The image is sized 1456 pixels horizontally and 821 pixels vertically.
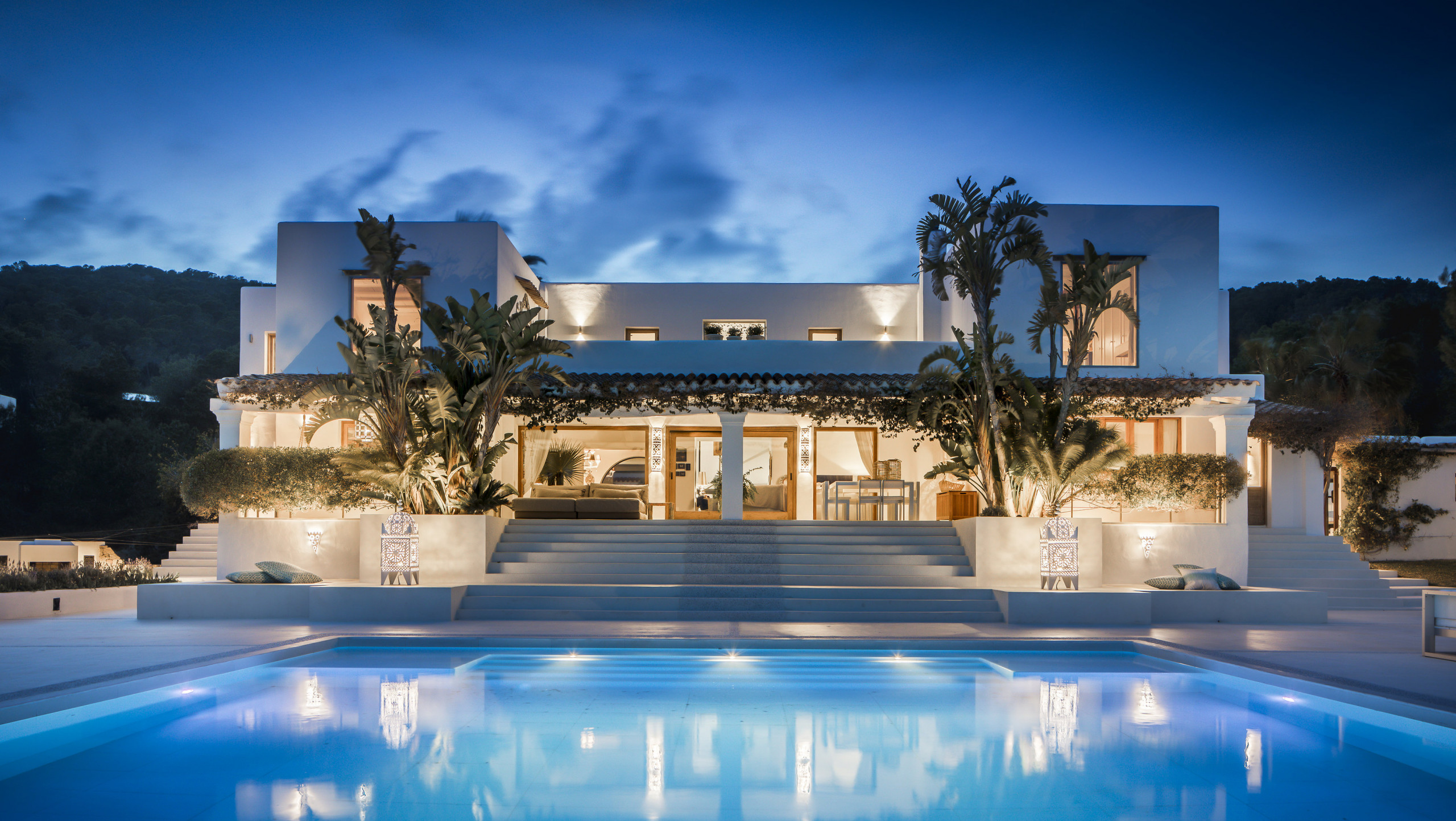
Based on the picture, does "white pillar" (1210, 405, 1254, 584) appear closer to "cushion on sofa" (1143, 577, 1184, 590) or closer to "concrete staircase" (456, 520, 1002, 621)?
"cushion on sofa" (1143, 577, 1184, 590)

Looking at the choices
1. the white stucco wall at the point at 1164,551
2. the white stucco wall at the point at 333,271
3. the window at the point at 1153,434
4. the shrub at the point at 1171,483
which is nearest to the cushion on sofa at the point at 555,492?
the white stucco wall at the point at 333,271

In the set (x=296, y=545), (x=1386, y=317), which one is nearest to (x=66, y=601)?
(x=296, y=545)

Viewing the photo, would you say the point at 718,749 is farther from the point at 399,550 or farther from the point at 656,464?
Result: the point at 656,464

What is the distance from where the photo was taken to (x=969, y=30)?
19.1 metres

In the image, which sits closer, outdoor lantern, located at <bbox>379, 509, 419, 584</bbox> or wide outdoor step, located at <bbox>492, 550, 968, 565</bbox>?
outdoor lantern, located at <bbox>379, 509, 419, 584</bbox>

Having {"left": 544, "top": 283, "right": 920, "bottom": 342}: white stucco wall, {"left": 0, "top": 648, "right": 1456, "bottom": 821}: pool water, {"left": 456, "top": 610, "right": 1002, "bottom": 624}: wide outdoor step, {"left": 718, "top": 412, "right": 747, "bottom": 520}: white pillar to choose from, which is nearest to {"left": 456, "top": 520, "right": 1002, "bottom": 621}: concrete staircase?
{"left": 456, "top": 610, "right": 1002, "bottom": 624}: wide outdoor step

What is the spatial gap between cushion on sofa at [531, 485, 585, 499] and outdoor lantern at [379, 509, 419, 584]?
423cm

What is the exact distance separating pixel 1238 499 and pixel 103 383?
39810 millimetres

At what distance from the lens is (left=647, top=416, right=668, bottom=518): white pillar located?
20.6 m

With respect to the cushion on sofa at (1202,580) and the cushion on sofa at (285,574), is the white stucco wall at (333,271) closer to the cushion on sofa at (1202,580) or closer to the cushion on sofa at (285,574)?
the cushion on sofa at (285,574)

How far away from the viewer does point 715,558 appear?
14.4 m

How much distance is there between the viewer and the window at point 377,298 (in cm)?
1737

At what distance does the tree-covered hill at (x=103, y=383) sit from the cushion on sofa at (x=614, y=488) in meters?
19.3

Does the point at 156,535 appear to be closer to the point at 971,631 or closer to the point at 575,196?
the point at 575,196
